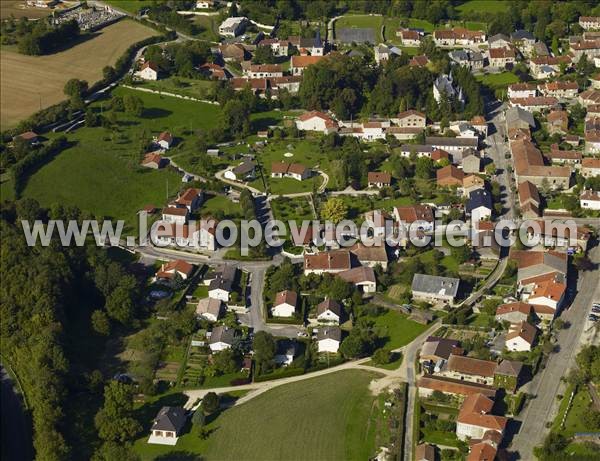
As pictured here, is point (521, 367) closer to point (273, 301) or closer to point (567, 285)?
point (567, 285)

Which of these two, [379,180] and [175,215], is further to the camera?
[379,180]

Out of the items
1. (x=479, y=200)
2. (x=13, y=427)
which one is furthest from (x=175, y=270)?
(x=479, y=200)

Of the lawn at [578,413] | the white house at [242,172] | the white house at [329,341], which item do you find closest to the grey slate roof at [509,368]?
the lawn at [578,413]

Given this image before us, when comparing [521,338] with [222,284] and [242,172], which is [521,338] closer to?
[222,284]

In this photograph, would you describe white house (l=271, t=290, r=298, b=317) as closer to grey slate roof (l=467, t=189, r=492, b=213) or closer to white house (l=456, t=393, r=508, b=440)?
white house (l=456, t=393, r=508, b=440)

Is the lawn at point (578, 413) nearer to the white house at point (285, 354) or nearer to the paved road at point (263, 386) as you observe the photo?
the paved road at point (263, 386)
